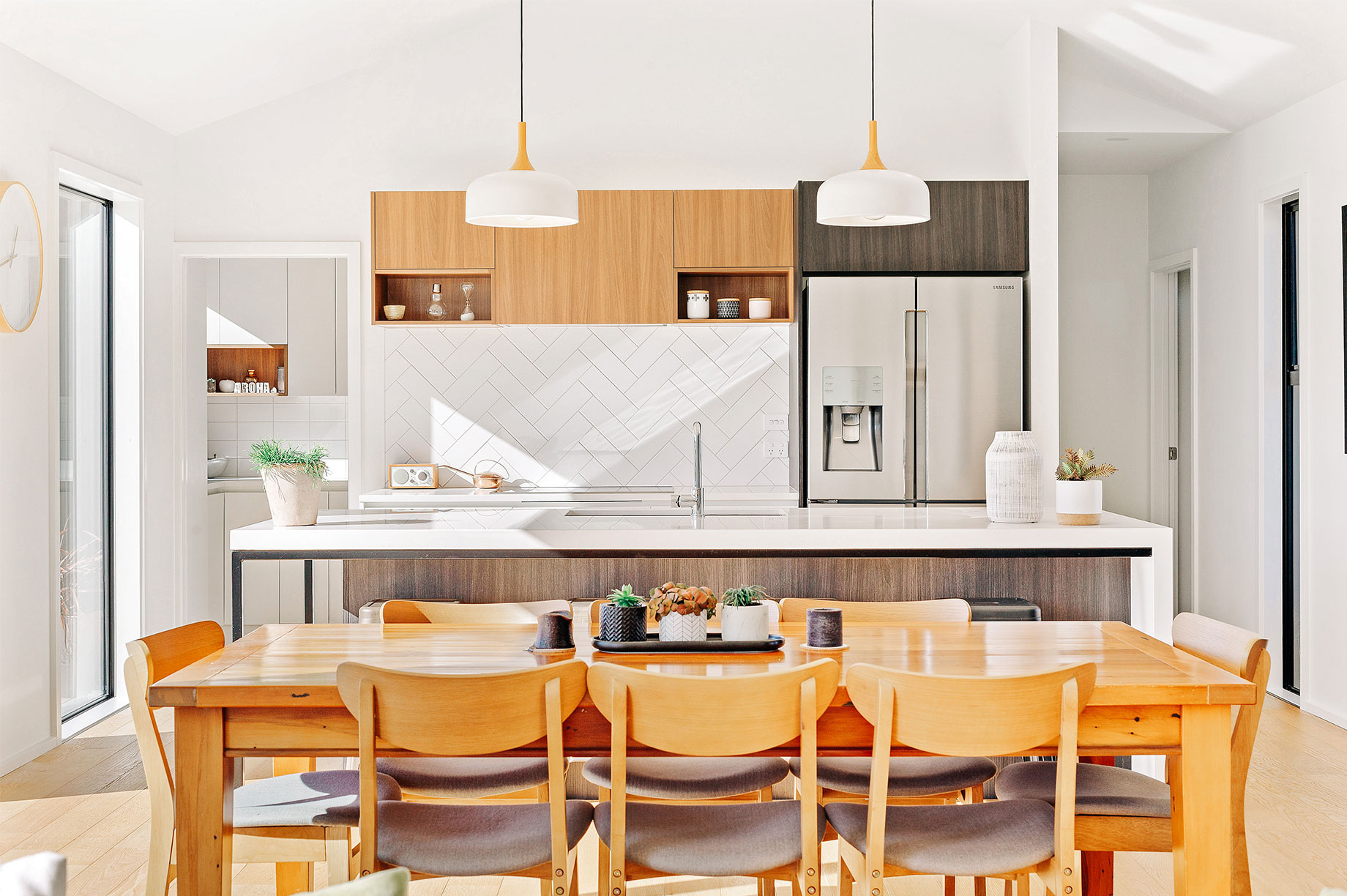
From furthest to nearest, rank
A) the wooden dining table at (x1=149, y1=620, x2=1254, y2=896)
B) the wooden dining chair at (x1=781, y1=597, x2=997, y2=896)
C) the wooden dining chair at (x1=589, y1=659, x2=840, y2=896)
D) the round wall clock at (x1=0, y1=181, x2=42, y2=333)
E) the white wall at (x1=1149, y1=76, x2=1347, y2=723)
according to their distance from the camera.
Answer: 1. the white wall at (x1=1149, y1=76, x2=1347, y2=723)
2. the round wall clock at (x1=0, y1=181, x2=42, y2=333)
3. the wooden dining chair at (x1=781, y1=597, x2=997, y2=896)
4. the wooden dining table at (x1=149, y1=620, x2=1254, y2=896)
5. the wooden dining chair at (x1=589, y1=659, x2=840, y2=896)

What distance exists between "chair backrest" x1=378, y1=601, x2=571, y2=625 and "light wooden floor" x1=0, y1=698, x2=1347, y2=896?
72 centimetres

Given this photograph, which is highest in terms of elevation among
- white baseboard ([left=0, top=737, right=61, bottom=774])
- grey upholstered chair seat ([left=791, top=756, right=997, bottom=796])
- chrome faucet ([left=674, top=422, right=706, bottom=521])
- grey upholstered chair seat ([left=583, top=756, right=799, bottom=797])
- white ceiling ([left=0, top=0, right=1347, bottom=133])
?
white ceiling ([left=0, top=0, right=1347, bottom=133])

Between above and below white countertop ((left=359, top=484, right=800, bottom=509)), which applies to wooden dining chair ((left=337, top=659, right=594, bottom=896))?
below

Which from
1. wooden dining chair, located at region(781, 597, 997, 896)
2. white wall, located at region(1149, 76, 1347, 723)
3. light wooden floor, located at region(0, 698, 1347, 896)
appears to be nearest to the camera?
wooden dining chair, located at region(781, 597, 997, 896)

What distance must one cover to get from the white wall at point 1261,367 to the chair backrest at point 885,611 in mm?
2449

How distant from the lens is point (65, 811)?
3.38 m

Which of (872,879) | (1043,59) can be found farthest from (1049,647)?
(1043,59)

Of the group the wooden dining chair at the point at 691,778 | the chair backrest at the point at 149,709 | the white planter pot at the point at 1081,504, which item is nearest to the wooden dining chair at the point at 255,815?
the chair backrest at the point at 149,709

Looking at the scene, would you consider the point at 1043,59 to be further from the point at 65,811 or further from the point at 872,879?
Result: the point at 65,811

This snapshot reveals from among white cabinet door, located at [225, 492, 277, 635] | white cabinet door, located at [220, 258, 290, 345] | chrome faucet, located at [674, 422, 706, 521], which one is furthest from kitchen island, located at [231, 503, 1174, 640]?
white cabinet door, located at [220, 258, 290, 345]

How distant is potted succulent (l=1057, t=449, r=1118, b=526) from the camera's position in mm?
3354

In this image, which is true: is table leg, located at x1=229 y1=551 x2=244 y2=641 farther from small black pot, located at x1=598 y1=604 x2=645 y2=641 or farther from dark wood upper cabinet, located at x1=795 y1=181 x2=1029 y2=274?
dark wood upper cabinet, located at x1=795 y1=181 x2=1029 y2=274

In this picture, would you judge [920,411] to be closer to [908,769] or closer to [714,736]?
[908,769]

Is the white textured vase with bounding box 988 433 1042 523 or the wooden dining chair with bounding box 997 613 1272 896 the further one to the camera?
the white textured vase with bounding box 988 433 1042 523
